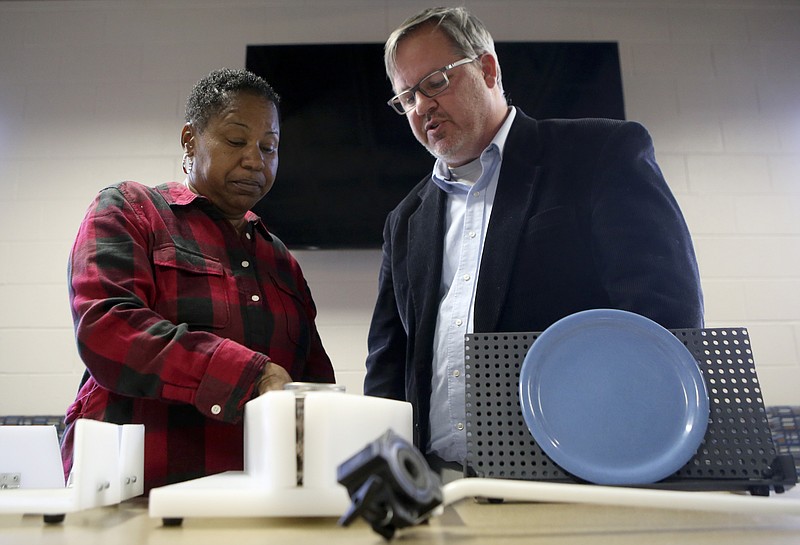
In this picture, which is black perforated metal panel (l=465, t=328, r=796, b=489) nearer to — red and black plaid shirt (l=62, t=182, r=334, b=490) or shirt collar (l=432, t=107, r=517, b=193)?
red and black plaid shirt (l=62, t=182, r=334, b=490)

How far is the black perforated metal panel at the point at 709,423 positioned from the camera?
0.76 m

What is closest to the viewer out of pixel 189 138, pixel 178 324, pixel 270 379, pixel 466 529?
pixel 466 529

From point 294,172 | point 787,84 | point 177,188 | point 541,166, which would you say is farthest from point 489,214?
point 787,84

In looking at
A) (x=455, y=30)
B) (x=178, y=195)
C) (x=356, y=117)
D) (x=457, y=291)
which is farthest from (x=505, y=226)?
(x=356, y=117)

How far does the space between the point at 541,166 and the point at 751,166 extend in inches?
70.5

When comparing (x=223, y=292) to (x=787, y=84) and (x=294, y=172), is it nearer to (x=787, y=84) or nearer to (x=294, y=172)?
(x=294, y=172)

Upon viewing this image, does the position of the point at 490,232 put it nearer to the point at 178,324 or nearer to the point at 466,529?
the point at 178,324

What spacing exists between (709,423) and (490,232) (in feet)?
2.01

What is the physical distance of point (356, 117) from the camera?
2.63 m

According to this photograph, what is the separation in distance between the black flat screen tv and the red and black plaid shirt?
1.02 m

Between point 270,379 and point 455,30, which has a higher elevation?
point 455,30

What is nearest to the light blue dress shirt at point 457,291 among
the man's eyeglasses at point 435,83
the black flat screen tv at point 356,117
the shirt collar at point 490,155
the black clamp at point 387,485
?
the shirt collar at point 490,155

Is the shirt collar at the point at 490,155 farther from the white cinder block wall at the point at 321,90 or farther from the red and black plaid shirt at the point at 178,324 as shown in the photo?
the white cinder block wall at the point at 321,90

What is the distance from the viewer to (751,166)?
2725 millimetres
